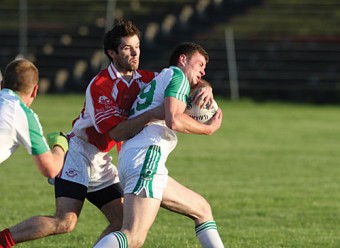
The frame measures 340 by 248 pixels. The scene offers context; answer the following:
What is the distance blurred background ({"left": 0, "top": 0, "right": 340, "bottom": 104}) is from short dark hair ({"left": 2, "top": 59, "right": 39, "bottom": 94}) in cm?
2247

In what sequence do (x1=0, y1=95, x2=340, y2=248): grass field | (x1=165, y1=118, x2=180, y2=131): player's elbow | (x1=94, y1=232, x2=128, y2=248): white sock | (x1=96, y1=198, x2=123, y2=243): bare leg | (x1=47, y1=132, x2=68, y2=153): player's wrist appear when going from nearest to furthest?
(x1=94, y1=232, x2=128, y2=248): white sock → (x1=165, y1=118, x2=180, y2=131): player's elbow → (x1=47, y1=132, x2=68, y2=153): player's wrist → (x1=96, y1=198, x2=123, y2=243): bare leg → (x1=0, y1=95, x2=340, y2=248): grass field

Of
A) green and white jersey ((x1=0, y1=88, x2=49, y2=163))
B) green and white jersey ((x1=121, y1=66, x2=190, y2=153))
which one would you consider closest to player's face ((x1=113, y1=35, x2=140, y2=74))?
green and white jersey ((x1=121, y1=66, x2=190, y2=153))

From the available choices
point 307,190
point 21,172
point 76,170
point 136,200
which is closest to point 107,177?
point 76,170

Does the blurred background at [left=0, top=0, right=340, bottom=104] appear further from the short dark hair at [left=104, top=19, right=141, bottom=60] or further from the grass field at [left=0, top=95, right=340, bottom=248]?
the short dark hair at [left=104, top=19, right=141, bottom=60]

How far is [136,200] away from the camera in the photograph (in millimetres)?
6852

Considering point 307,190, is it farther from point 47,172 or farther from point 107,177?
point 47,172

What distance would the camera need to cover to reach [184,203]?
7.41 meters

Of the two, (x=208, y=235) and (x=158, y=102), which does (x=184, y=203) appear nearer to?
(x=208, y=235)

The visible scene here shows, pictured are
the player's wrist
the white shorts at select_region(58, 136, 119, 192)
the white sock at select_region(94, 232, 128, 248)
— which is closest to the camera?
the white sock at select_region(94, 232, 128, 248)

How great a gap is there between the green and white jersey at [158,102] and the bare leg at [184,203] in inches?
12.7

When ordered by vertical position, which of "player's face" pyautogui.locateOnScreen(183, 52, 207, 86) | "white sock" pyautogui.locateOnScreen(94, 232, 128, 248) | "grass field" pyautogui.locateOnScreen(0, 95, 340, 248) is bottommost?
"grass field" pyautogui.locateOnScreen(0, 95, 340, 248)

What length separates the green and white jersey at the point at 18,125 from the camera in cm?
662

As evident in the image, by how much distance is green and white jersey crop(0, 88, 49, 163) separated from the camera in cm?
662

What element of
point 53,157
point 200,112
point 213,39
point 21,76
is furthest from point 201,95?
point 213,39
